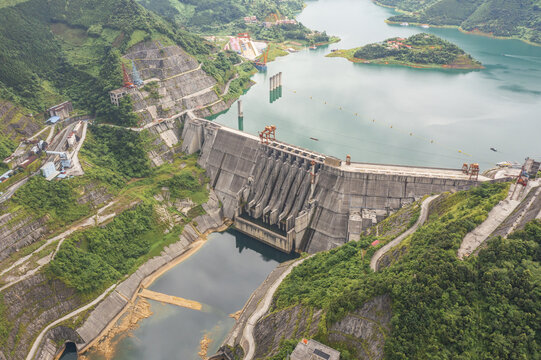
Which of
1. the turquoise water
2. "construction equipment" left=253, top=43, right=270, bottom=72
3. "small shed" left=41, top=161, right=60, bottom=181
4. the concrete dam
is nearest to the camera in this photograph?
the concrete dam

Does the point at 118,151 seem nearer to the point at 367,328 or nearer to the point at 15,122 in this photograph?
the point at 15,122

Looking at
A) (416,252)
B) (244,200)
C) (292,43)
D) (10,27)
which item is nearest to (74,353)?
(244,200)

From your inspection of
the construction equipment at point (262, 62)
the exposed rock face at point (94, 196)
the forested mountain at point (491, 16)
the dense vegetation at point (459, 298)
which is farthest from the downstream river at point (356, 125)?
the dense vegetation at point (459, 298)

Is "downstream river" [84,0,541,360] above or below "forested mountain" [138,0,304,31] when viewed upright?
below

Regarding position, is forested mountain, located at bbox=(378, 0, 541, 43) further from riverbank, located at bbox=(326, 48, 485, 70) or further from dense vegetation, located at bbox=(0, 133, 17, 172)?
dense vegetation, located at bbox=(0, 133, 17, 172)

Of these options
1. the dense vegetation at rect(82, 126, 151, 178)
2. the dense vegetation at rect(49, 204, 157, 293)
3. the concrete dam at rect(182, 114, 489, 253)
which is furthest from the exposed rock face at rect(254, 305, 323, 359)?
the dense vegetation at rect(82, 126, 151, 178)

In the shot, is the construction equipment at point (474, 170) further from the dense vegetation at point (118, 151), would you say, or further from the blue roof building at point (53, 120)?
the blue roof building at point (53, 120)

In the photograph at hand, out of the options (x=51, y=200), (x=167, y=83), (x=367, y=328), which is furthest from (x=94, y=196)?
(x=367, y=328)
